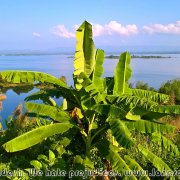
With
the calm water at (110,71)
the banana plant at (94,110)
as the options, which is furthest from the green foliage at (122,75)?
the calm water at (110,71)

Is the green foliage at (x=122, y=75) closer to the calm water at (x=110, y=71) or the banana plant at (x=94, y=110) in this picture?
the banana plant at (x=94, y=110)

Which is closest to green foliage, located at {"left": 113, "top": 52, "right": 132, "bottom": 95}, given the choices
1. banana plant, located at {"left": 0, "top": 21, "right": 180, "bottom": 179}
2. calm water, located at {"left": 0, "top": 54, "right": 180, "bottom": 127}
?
banana plant, located at {"left": 0, "top": 21, "right": 180, "bottom": 179}

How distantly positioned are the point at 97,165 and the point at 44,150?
0.99m

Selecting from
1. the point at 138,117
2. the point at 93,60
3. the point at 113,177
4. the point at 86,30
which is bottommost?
the point at 113,177

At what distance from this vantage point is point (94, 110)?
568 cm

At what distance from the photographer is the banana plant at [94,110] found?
543 centimetres

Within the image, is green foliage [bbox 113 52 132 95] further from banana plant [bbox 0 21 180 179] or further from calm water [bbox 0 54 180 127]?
calm water [bbox 0 54 180 127]

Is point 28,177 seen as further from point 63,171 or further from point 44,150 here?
point 44,150

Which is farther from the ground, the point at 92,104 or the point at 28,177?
the point at 92,104

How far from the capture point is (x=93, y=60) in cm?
620

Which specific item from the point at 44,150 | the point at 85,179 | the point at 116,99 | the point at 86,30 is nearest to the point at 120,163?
the point at 85,179

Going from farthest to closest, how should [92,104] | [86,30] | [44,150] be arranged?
[44,150] < [86,30] < [92,104]

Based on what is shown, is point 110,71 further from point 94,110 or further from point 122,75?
point 94,110

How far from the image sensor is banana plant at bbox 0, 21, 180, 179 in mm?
5426
